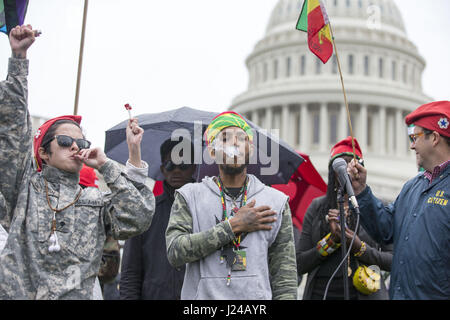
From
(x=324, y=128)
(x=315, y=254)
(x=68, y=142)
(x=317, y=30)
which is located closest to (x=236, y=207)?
(x=68, y=142)

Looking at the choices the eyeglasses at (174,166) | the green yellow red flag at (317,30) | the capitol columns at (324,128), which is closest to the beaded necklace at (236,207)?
the eyeglasses at (174,166)

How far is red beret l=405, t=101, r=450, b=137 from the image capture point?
151 inches

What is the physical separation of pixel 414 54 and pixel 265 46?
16.0 m

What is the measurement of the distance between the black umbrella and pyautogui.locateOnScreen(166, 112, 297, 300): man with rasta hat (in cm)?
196

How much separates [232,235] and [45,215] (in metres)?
1.00

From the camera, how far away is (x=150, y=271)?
4805 millimetres

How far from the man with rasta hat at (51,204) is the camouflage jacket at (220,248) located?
11.4 inches

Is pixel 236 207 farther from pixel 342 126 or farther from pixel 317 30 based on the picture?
pixel 342 126

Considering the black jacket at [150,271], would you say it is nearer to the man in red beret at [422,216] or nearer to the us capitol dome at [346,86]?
the man in red beret at [422,216]

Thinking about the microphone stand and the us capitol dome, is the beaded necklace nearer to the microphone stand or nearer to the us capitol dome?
the microphone stand

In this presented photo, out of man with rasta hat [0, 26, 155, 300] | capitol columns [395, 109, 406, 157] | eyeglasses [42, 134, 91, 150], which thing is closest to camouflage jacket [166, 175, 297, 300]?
man with rasta hat [0, 26, 155, 300]

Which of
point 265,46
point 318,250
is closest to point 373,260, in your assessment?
point 318,250

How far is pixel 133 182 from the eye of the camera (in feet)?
10.9

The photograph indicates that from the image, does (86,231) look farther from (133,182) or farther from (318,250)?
(318,250)
